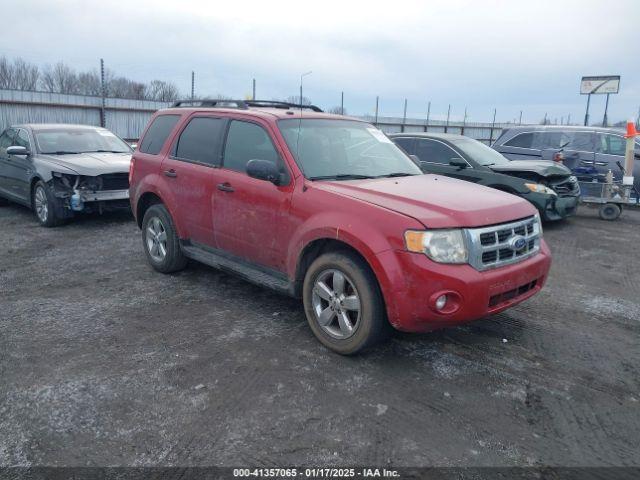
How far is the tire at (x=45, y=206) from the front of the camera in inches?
310

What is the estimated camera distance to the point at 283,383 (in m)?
3.44

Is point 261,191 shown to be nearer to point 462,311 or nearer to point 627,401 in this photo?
point 462,311

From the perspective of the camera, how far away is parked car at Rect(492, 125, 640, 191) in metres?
11.4

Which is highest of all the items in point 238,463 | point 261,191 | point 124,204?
point 261,191

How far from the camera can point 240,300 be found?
502cm

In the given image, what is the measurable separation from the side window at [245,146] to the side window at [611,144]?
1006 cm

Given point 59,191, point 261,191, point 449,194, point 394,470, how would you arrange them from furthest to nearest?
point 59,191, point 261,191, point 449,194, point 394,470

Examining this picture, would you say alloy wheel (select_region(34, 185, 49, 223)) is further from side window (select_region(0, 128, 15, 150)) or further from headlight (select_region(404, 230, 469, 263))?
headlight (select_region(404, 230, 469, 263))

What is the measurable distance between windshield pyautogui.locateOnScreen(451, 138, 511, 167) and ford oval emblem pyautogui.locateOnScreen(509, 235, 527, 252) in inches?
227

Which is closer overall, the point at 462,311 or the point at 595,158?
the point at 462,311

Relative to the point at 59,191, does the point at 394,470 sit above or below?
below

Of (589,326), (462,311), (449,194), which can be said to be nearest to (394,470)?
(462,311)

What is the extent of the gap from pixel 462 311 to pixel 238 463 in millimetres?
1718

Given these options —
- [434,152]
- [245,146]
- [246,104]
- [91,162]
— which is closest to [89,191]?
[91,162]
